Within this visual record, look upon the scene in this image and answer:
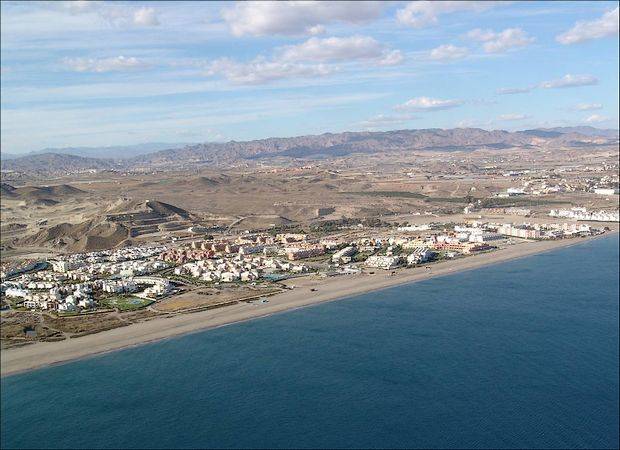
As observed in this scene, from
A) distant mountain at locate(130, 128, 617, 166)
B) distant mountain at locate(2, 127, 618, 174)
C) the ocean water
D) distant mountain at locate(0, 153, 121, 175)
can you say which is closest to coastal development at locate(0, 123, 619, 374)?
the ocean water

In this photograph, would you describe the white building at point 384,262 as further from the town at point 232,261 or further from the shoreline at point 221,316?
the shoreline at point 221,316

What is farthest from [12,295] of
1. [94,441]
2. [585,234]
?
[585,234]

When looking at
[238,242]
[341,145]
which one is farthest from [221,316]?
[341,145]

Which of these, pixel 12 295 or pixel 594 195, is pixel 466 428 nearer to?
pixel 12 295

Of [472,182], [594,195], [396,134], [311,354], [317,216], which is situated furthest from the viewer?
[396,134]

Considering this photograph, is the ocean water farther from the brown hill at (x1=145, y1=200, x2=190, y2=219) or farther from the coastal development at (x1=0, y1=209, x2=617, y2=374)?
the brown hill at (x1=145, y1=200, x2=190, y2=219)

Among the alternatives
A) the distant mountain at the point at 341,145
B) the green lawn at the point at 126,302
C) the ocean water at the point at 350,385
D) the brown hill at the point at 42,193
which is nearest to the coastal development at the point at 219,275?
the green lawn at the point at 126,302

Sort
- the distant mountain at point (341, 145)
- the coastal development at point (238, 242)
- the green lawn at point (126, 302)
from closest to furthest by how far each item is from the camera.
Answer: the coastal development at point (238, 242) < the green lawn at point (126, 302) < the distant mountain at point (341, 145)
